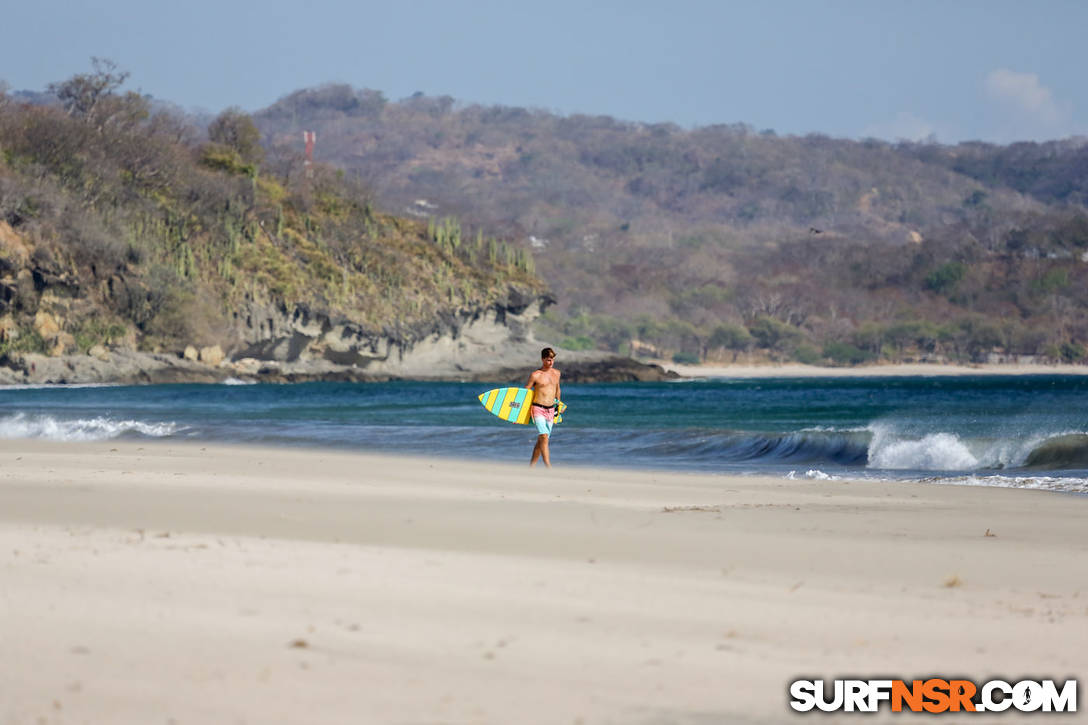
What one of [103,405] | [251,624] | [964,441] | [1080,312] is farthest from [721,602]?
[1080,312]

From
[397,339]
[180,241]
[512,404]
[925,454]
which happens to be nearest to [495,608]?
[512,404]

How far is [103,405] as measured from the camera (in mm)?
32344

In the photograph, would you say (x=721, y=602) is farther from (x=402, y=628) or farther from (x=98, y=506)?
(x=98, y=506)

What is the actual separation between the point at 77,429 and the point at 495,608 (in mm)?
18706

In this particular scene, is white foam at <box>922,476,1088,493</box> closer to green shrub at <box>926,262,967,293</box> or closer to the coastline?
the coastline

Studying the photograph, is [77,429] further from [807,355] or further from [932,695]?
[807,355]

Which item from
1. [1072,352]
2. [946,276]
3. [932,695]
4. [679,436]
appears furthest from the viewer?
[946,276]

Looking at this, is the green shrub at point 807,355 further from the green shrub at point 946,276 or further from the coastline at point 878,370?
the green shrub at point 946,276

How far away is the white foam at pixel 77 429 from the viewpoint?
66.5ft

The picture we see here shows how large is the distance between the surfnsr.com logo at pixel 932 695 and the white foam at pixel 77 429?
1789 cm

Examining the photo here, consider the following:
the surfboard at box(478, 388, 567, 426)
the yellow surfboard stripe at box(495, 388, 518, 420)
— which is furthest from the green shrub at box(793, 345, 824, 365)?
the yellow surfboard stripe at box(495, 388, 518, 420)

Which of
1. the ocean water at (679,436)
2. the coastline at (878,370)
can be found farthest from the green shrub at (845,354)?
the ocean water at (679,436)

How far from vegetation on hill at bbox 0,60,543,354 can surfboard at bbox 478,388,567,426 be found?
44009 millimetres

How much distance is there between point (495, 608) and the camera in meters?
4.64
